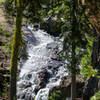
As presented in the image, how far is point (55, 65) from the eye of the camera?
22703 millimetres

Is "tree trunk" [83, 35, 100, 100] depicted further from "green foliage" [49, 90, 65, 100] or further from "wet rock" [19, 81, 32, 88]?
"wet rock" [19, 81, 32, 88]

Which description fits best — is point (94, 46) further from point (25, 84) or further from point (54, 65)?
point (25, 84)

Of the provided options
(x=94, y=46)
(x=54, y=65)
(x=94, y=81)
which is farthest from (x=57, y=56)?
(x=54, y=65)

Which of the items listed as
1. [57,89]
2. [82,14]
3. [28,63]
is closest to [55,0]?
[82,14]

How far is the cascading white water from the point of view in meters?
18.9

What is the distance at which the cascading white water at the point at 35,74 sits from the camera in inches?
745

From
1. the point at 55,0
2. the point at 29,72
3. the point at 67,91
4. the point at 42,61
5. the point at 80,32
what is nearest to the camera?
the point at 80,32

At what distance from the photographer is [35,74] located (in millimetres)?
21453

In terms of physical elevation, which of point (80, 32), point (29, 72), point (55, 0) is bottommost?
point (29, 72)

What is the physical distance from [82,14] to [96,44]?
4.20 metres

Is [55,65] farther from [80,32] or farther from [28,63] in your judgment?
[80,32]

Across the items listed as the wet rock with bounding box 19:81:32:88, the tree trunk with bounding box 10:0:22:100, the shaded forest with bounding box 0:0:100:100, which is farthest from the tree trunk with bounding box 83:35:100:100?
the tree trunk with bounding box 10:0:22:100

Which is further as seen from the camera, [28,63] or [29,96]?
[28,63]

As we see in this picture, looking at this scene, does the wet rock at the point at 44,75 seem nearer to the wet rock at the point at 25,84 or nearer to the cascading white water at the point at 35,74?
the cascading white water at the point at 35,74
